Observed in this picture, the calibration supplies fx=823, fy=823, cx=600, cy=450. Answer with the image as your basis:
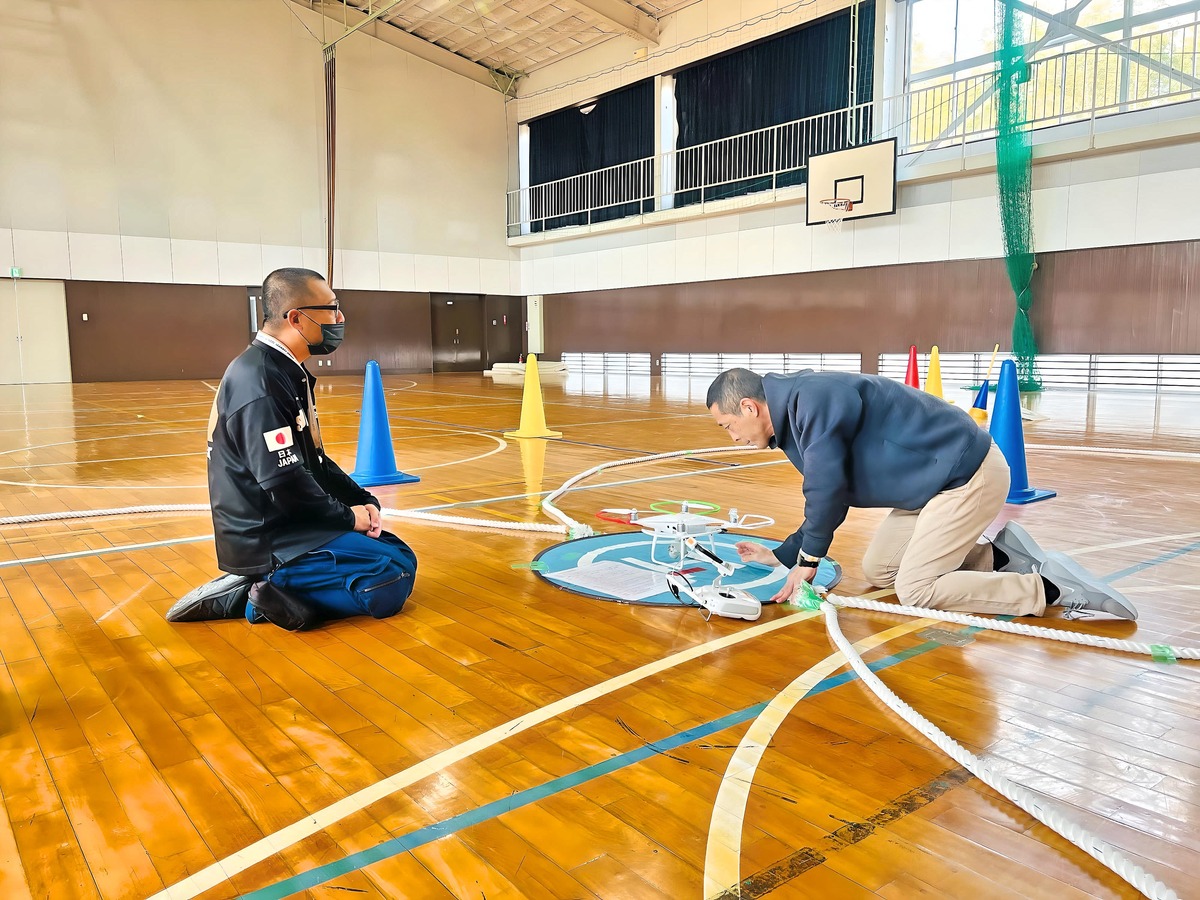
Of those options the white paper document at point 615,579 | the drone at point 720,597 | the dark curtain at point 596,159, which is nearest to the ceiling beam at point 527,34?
the dark curtain at point 596,159

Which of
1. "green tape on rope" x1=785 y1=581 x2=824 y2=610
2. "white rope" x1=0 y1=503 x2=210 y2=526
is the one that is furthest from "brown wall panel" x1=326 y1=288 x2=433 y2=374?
"green tape on rope" x1=785 y1=581 x2=824 y2=610

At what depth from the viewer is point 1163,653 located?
2.61 m

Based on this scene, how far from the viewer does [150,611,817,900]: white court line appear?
1.56 m

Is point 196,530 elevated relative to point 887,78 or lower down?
lower down

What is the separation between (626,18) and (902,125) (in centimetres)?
743

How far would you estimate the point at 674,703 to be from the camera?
2.32 m

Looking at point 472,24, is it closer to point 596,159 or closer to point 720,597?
point 596,159

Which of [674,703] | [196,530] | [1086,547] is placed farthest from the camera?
[196,530]

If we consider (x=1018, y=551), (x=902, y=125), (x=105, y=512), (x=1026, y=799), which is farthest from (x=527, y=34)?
(x=1026, y=799)

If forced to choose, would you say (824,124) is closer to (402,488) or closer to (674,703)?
(402,488)

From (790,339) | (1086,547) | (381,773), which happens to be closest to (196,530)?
(381,773)

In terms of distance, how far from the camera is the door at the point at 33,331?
17891mm

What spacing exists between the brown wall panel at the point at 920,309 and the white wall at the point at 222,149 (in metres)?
5.70

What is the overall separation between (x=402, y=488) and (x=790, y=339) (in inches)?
565
